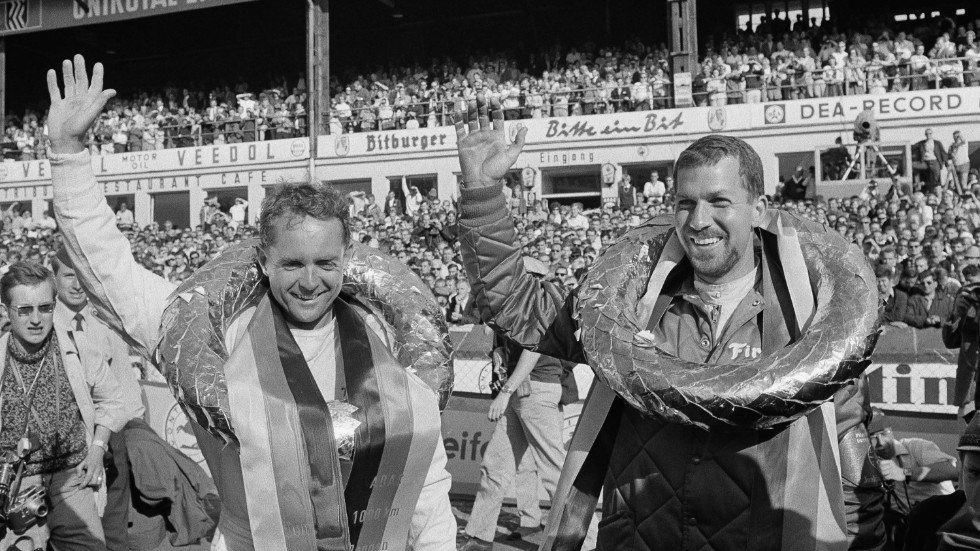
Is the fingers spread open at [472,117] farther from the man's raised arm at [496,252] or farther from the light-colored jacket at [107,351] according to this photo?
the light-colored jacket at [107,351]

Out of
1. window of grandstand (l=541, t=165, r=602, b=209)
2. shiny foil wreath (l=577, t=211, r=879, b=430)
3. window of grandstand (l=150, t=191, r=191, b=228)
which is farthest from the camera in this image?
window of grandstand (l=150, t=191, r=191, b=228)

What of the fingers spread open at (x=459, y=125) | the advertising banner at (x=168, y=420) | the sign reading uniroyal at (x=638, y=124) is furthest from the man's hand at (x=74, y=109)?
the sign reading uniroyal at (x=638, y=124)

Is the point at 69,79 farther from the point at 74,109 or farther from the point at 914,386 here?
the point at 914,386

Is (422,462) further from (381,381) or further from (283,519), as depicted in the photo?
(283,519)

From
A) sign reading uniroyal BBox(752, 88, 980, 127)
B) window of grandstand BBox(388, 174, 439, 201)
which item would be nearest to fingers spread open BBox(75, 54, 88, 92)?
sign reading uniroyal BBox(752, 88, 980, 127)

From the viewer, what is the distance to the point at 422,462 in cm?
235

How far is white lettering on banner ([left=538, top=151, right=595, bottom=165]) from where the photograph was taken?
21.6m

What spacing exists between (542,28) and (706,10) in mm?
4801

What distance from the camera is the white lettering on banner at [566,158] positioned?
2162cm

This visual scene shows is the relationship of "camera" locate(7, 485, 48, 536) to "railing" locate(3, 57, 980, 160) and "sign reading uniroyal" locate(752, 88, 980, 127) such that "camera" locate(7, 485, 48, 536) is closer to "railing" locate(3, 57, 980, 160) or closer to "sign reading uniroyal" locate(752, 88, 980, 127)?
"railing" locate(3, 57, 980, 160)

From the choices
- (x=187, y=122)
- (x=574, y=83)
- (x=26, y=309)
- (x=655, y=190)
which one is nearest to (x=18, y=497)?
(x=26, y=309)

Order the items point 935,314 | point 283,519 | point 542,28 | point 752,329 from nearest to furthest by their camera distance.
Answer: point 283,519
point 752,329
point 935,314
point 542,28

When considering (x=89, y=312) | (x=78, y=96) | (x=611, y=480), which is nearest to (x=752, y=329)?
(x=611, y=480)

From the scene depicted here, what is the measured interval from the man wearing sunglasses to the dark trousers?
1.48 ft
